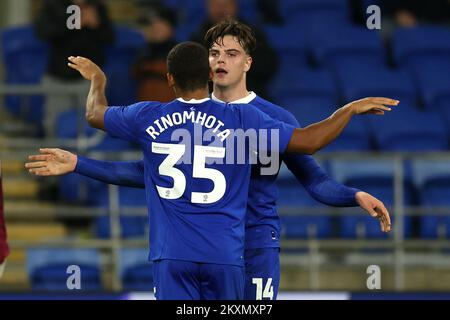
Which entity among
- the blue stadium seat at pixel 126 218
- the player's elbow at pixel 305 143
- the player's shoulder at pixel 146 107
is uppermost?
the player's shoulder at pixel 146 107

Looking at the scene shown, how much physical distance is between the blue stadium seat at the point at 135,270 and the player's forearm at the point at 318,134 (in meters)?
3.75

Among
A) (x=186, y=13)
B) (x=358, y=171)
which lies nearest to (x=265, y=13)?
(x=186, y=13)

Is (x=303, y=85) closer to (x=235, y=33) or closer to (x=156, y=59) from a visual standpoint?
(x=156, y=59)

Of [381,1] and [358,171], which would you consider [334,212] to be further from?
[381,1]

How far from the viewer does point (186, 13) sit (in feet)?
39.0

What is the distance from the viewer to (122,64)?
10961 mm

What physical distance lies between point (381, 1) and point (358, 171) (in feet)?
9.70

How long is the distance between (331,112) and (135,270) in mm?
2038

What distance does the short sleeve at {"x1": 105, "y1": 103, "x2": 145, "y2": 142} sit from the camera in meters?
5.73

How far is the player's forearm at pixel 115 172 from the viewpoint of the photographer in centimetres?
591

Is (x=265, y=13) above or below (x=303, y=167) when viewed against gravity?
above

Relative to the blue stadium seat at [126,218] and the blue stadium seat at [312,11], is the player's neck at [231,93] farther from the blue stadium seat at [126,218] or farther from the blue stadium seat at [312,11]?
the blue stadium seat at [312,11]

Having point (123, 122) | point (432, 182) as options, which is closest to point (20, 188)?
point (432, 182)

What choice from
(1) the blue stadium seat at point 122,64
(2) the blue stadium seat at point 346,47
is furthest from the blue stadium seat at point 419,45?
(1) the blue stadium seat at point 122,64
